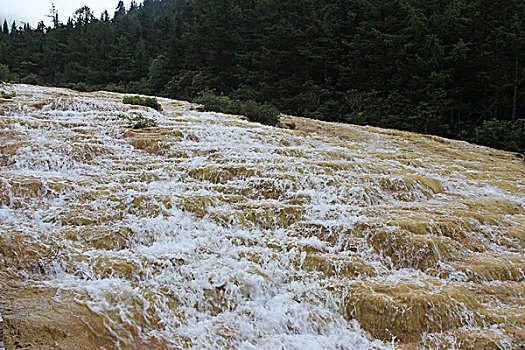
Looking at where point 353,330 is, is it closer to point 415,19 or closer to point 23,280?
point 23,280

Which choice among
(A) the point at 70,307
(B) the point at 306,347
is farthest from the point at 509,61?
(A) the point at 70,307

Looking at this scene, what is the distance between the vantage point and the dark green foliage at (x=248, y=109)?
15.4m

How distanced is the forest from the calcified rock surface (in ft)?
49.2

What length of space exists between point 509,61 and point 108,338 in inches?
1191

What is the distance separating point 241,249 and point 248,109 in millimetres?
11528

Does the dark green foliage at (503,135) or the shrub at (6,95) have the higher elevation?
the shrub at (6,95)

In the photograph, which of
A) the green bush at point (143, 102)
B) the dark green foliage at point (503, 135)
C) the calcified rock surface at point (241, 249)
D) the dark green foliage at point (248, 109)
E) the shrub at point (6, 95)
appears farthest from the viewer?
the dark green foliage at point (503, 135)

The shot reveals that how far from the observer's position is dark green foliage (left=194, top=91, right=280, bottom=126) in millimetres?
15383

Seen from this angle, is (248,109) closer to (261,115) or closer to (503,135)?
(261,115)

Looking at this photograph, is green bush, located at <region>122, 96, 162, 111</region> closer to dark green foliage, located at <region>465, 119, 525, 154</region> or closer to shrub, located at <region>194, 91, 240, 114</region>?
shrub, located at <region>194, 91, 240, 114</region>

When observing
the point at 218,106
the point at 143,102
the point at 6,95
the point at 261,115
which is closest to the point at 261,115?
the point at 261,115

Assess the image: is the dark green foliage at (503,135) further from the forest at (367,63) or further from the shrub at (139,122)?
the shrub at (139,122)

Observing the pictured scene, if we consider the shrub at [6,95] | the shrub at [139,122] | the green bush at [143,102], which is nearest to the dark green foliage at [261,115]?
the green bush at [143,102]

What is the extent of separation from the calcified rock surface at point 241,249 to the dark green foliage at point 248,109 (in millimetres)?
5932
